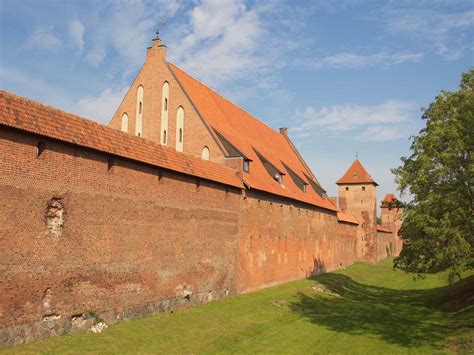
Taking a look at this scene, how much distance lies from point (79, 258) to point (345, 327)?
32.2ft

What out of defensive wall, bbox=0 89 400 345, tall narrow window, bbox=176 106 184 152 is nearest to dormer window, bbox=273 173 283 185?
defensive wall, bbox=0 89 400 345

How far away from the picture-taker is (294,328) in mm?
16453

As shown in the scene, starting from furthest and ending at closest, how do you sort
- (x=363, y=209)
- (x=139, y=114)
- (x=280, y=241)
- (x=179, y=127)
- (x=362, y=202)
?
(x=362, y=202) → (x=363, y=209) → (x=280, y=241) → (x=139, y=114) → (x=179, y=127)

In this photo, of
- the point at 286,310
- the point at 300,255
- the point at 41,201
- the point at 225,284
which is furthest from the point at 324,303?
the point at 41,201

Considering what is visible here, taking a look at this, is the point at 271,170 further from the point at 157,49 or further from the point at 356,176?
the point at 356,176

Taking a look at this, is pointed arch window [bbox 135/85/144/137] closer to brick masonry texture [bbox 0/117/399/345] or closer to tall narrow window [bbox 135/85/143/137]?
tall narrow window [bbox 135/85/143/137]

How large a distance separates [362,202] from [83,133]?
4790 cm

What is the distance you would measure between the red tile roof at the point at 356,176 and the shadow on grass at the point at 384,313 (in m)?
27.3

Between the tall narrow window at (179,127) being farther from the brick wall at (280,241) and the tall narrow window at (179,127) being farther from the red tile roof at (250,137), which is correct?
the brick wall at (280,241)

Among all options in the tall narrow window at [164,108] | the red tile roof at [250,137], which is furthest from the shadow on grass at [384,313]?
the tall narrow window at [164,108]

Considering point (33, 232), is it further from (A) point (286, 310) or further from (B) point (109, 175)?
(A) point (286, 310)

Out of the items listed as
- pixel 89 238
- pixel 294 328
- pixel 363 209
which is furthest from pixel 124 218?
pixel 363 209

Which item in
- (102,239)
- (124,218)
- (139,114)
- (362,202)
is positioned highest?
(139,114)

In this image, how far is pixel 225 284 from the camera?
20.5 m
